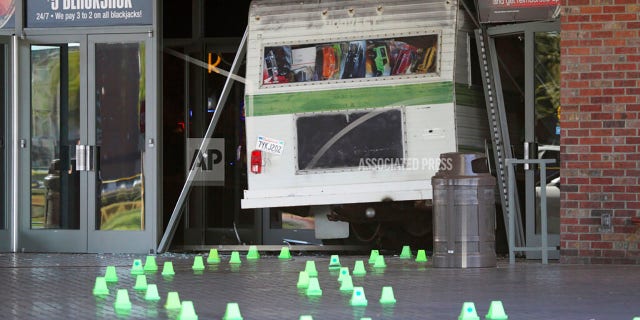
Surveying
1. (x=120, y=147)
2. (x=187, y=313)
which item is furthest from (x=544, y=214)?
(x=187, y=313)

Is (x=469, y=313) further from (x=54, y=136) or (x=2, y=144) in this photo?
(x=2, y=144)

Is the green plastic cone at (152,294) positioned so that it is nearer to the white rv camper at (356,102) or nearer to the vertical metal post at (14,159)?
the white rv camper at (356,102)

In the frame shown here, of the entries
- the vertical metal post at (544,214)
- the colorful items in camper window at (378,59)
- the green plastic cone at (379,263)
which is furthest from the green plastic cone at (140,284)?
the vertical metal post at (544,214)

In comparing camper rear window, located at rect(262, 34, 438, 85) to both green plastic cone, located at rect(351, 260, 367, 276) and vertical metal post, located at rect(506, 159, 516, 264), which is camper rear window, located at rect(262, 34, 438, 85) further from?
green plastic cone, located at rect(351, 260, 367, 276)

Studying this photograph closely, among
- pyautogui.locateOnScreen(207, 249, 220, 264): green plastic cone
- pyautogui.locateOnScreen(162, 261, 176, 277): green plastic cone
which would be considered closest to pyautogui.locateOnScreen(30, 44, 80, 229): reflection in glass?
pyautogui.locateOnScreen(207, 249, 220, 264): green plastic cone

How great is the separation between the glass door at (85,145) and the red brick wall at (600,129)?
5.63 m

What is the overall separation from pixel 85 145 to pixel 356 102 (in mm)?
3922

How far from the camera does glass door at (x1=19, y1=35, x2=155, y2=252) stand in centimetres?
1683

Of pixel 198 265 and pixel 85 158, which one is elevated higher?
pixel 85 158

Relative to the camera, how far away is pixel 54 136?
17.1m

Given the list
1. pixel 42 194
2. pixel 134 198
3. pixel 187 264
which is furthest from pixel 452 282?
pixel 42 194

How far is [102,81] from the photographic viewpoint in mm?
16906

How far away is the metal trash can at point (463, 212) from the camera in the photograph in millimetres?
14023

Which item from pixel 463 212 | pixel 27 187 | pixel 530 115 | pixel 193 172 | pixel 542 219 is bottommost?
pixel 542 219
